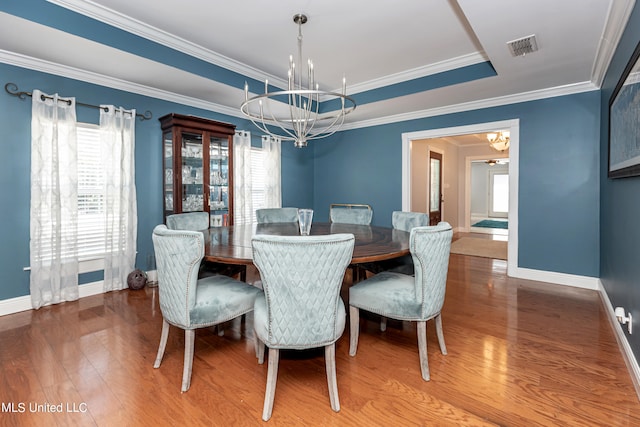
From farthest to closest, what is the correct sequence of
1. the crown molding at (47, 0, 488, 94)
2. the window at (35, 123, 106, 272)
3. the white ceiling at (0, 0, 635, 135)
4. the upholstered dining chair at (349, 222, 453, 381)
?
1. the window at (35, 123, 106, 272)
2. the crown molding at (47, 0, 488, 94)
3. the white ceiling at (0, 0, 635, 135)
4. the upholstered dining chair at (349, 222, 453, 381)

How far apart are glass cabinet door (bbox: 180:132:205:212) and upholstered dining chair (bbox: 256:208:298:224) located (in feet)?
2.83

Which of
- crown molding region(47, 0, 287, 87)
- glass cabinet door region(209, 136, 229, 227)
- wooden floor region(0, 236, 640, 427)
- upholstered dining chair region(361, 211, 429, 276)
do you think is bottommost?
wooden floor region(0, 236, 640, 427)

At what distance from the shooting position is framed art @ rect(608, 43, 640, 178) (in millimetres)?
1778

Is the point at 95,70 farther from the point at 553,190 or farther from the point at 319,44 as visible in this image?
the point at 553,190

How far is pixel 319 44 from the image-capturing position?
3.09 metres

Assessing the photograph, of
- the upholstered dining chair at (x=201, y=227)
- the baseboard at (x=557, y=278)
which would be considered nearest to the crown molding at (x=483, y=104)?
the baseboard at (x=557, y=278)

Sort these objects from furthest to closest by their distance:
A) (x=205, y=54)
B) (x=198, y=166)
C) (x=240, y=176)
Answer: (x=240, y=176)
(x=198, y=166)
(x=205, y=54)

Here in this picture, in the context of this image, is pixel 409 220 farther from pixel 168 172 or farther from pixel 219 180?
pixel 168 172

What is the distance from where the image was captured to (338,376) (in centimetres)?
187

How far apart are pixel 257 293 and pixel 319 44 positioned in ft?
8.18

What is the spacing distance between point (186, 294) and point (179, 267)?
160 millimetres

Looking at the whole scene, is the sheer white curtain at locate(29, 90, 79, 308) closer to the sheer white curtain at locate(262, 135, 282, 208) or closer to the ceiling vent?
the sheer white curtain at locate(262, 135, 282, 208)

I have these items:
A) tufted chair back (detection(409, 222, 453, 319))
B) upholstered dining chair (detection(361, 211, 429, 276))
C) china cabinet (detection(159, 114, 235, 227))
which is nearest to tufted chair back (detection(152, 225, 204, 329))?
tufted chair back (detection(409, 222, 453, 319))

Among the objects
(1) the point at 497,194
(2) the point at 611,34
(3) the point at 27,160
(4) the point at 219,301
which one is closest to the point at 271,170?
(3) the point at 27,160
